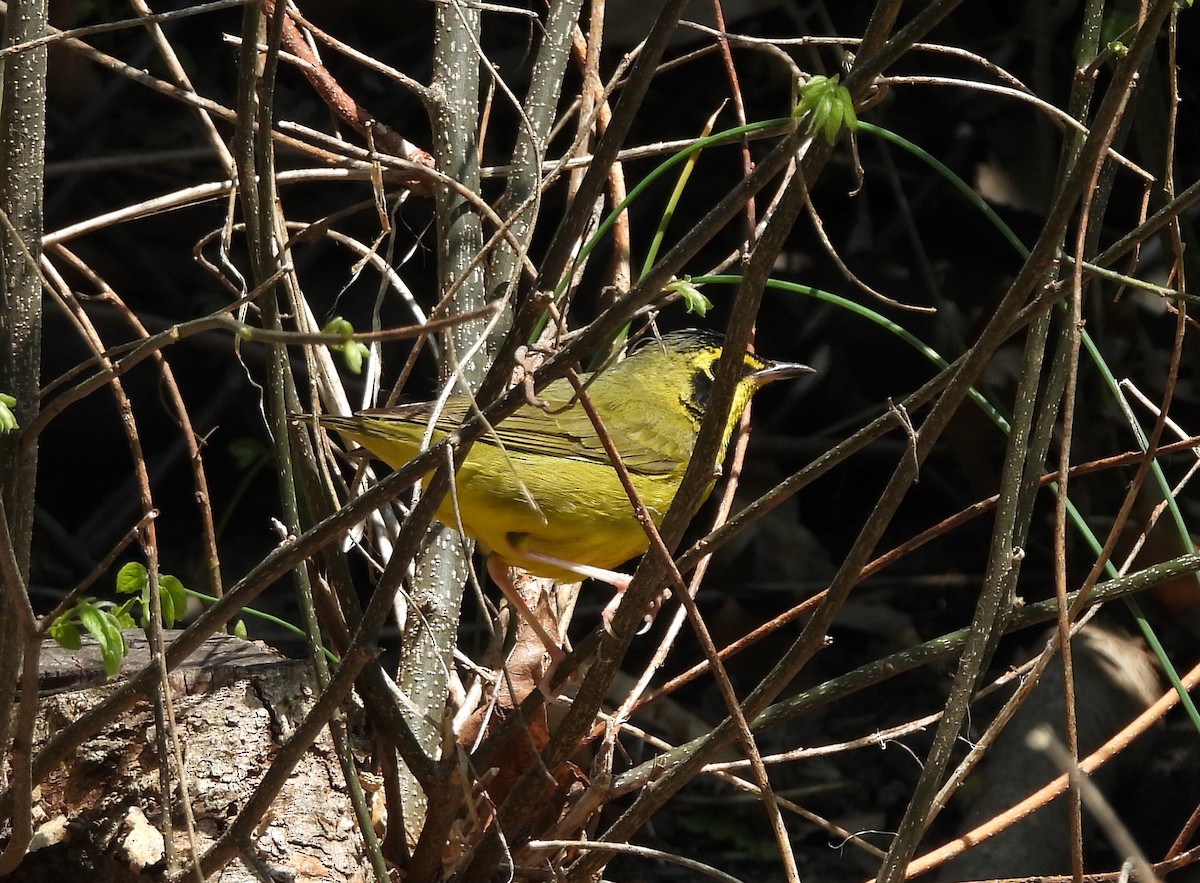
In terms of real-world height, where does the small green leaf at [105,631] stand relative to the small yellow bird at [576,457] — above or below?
above

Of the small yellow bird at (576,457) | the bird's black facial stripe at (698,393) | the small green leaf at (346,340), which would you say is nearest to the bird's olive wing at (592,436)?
the small yellow bird at (576,457)

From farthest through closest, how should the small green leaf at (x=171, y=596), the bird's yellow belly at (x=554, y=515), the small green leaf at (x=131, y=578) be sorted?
the bird's yellow belly at (x=554, y=515), the small green leaf at (x=131, y=578), the small green leaf at (x=171, y=596)

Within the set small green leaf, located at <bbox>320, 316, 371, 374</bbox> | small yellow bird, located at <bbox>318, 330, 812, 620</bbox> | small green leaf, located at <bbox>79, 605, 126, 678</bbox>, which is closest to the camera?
small green leaf, located at <bbox>320, 316, 371, 374</bbox>

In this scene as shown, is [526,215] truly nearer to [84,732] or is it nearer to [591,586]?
[84,732]

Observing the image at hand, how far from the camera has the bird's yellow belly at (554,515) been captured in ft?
10.2

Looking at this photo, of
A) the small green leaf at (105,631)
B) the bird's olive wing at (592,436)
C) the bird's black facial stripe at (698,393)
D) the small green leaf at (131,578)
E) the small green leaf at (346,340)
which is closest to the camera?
the small green leaf at (346,340)

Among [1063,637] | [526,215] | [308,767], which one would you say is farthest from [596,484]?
[1063,637]

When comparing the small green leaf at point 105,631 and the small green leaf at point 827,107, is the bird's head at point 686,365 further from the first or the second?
the small green leaf at point 827,107

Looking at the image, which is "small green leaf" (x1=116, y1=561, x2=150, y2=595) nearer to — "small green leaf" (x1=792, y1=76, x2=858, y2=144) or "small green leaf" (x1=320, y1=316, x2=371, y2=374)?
"small green leaf" (x1=320, y1=316, x2=371, y2=374)

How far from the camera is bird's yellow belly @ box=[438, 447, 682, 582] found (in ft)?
10.2

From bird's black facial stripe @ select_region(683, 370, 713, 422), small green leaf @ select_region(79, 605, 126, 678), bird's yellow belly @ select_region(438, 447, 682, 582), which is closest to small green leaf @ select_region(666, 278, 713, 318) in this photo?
small green leaf @ select_region(79, 605, 126, 678)

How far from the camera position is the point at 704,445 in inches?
71.5

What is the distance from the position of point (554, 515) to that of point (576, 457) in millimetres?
246

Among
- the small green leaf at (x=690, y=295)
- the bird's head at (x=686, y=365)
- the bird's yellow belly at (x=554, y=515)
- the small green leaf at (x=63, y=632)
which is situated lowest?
the bird's yellow belly at (x=554, y=515)
